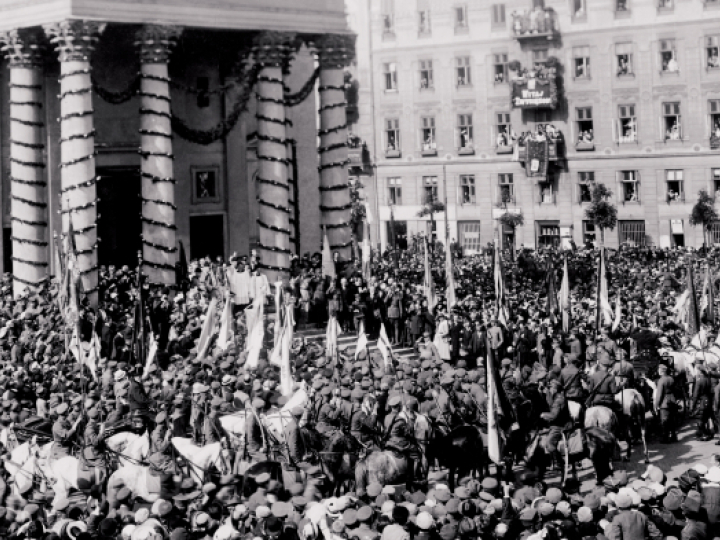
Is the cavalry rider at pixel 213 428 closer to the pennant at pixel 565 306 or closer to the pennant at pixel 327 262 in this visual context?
the pennant at pixel 565 306

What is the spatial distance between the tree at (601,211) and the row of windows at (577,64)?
5.98 m

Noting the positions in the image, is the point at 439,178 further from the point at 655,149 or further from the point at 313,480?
the point at 313,480

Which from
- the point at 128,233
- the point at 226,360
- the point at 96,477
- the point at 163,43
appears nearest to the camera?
the point at 96,477

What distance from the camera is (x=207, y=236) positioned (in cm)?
4512

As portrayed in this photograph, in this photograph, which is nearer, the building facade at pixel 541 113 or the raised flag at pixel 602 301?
the raised flag at pixel 602 301

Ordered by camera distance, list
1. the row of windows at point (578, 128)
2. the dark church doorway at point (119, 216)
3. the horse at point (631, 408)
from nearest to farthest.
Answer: the horse at point (631, 408) < the dark church doorway at point (119, 216) < the row of windows at point (578, 128)

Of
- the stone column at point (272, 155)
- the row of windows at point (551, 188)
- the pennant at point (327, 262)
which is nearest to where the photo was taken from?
the pennant at point (327, 262)

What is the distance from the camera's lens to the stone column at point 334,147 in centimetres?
4156

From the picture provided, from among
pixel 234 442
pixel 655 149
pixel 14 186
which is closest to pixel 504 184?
pixel 655 149

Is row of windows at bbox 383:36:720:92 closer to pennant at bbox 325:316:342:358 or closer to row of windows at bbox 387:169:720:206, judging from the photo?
row of windows at bbox 387:169:720:206

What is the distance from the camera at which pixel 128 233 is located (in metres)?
43.4

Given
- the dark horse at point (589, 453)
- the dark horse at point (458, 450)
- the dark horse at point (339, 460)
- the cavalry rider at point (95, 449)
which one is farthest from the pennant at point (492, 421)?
the cavalry rider at point (95, 449)

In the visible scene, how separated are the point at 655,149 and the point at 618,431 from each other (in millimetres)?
40347

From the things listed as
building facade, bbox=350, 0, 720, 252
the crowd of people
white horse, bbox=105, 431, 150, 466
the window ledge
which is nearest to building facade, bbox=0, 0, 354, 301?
the crowd of people
